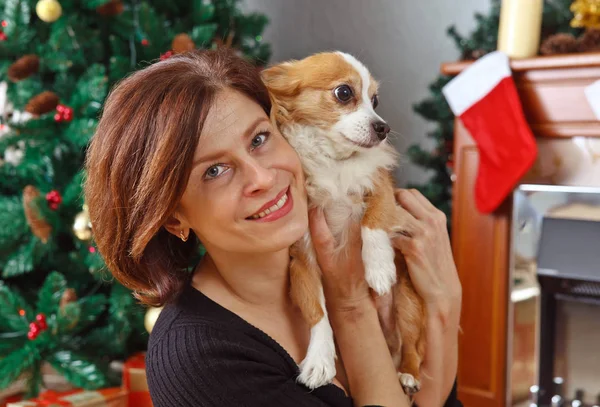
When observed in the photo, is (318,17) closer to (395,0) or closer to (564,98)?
(395,0)

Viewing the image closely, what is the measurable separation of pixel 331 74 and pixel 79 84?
108 centimetres

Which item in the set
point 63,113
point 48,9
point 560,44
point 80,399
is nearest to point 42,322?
point 80,399

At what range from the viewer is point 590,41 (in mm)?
2303

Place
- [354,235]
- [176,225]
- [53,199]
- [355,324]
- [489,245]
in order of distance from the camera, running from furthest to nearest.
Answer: [489,245]
[53,199]
[354,235]
[355,324]
[176,225]

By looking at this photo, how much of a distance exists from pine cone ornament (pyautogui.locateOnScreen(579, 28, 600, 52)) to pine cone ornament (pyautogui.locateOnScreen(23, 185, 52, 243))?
2.12 m

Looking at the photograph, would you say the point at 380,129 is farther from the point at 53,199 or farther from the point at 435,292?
the point at 53,199

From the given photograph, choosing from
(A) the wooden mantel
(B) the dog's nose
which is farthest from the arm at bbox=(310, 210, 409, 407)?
(A) the wooden mantel

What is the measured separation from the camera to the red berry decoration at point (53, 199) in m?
2.00

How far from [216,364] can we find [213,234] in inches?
8.4

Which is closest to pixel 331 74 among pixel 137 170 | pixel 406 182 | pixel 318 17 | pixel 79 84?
pixel 137 170

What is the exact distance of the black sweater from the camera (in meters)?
0.93

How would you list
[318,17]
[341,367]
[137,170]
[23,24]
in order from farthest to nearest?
[318,17], [23,24], [341,367], [137,170]

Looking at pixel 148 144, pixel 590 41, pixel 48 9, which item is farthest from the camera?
pixel 590 41

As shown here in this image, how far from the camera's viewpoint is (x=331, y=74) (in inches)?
52.8
